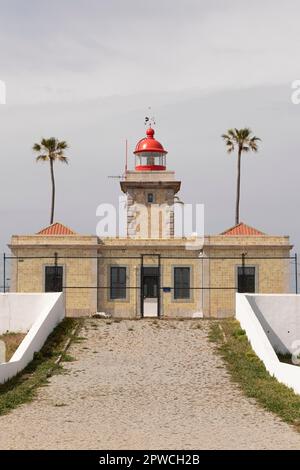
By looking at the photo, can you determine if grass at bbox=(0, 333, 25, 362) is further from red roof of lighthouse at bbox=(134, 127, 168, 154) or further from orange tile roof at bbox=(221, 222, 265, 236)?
red roof of lighthouse at bbox=(134, 127, 168, 154)

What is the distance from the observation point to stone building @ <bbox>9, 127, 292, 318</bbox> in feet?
109

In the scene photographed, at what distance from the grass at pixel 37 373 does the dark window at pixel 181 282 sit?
10418mm

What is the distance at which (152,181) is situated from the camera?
40.0m

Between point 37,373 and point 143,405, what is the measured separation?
14.4 feet

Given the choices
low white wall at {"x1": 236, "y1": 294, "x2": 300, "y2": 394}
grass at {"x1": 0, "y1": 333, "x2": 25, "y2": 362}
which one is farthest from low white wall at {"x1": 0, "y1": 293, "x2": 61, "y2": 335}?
low white wall at {"x1": 236, "y1": 294, "x2": 300, "y2": 394}

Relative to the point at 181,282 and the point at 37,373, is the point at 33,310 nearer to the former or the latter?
the point at 37,373

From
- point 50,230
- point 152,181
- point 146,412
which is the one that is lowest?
point 146,412

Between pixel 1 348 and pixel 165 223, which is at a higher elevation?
pixel 165 223

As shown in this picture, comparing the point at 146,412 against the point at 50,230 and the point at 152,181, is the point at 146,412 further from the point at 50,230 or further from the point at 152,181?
the point at 152,181

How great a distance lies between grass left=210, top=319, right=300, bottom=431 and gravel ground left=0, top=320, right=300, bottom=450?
0.28 m

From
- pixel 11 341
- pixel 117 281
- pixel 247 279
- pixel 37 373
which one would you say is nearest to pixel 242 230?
pixel 247 279

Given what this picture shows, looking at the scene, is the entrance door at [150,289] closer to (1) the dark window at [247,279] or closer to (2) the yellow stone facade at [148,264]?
(2) the yellow stone facade at [148,264]

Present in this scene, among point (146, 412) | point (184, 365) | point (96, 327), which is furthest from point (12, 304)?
point (146, 412)
